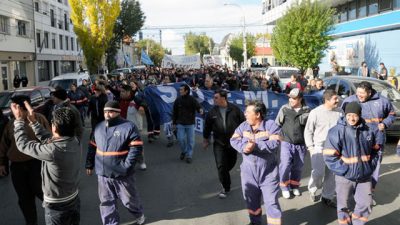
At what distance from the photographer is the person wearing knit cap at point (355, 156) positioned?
4625 millimetres

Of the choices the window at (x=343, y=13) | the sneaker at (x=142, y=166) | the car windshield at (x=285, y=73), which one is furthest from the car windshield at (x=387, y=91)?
the window at (x=343, y=13)

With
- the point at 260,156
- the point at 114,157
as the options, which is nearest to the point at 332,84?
the point at 260,156

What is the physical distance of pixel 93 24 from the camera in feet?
124

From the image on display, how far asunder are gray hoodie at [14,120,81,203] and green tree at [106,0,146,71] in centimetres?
4579

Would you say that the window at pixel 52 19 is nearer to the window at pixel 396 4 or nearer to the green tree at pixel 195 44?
the window at pixel 396 4

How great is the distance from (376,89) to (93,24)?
102ft

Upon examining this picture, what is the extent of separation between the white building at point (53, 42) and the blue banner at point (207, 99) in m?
29.9

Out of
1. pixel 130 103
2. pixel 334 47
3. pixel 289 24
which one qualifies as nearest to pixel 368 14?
pixel 334 47

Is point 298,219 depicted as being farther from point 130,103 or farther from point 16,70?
point 16,70

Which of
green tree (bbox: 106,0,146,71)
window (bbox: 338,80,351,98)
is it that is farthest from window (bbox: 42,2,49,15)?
window (bbox: 338,80,351,98)

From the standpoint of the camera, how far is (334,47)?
3312cm

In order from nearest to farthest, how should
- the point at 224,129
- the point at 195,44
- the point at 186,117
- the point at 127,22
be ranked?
1. the point at 224,129
2. the point at 186,117
3. the point at 127,22
4. the point at 195,44

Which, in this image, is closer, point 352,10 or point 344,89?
point 344,89

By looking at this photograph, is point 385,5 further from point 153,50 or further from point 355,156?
point 153,50
